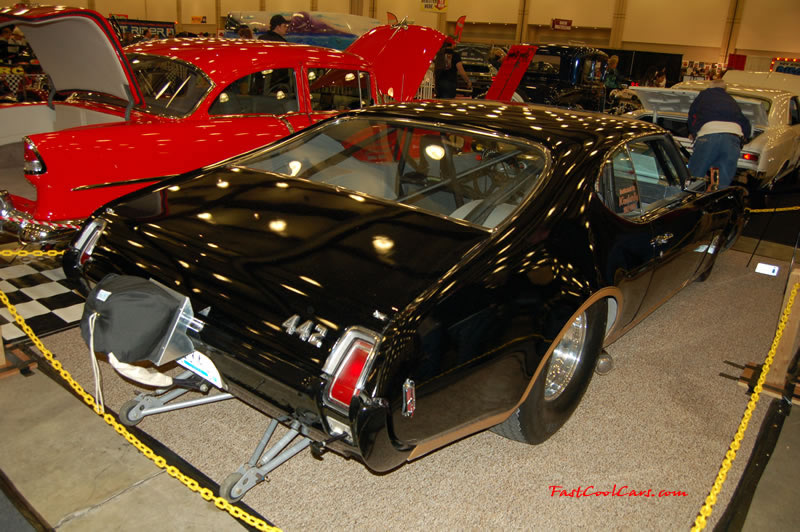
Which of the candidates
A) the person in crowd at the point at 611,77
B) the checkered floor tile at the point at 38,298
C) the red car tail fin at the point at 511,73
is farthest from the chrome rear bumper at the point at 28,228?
the person in crowd at the point at 611,77

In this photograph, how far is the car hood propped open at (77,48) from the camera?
318cm

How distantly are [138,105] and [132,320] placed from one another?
2270mm

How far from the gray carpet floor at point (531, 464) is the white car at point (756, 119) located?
13.5ft

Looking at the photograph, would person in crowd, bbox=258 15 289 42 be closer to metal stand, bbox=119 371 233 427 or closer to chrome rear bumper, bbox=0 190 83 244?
chrome rear bumper, bbox=0 190 83 244

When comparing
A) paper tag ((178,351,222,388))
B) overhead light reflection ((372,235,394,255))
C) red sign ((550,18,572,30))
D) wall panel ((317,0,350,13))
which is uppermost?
wall panel ((317,0,350,13))

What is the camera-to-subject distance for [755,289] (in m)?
4.62

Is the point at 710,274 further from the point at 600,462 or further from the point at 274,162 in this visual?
the point at 274,162

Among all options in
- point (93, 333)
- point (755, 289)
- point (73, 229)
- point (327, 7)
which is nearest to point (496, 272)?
point (93, 333)

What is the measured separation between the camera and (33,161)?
3100 millimetres

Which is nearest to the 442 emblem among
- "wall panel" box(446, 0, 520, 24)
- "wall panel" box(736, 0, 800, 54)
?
"wall panel" box(736, 0, 800, 54)

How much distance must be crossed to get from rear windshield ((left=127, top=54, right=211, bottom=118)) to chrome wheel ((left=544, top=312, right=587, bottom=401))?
288cm

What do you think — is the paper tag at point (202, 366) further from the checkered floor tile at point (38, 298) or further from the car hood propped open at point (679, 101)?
the car hood propped open at point (679, 101)

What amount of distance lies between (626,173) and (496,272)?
1.25m

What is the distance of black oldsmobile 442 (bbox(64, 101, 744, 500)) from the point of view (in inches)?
67.5
